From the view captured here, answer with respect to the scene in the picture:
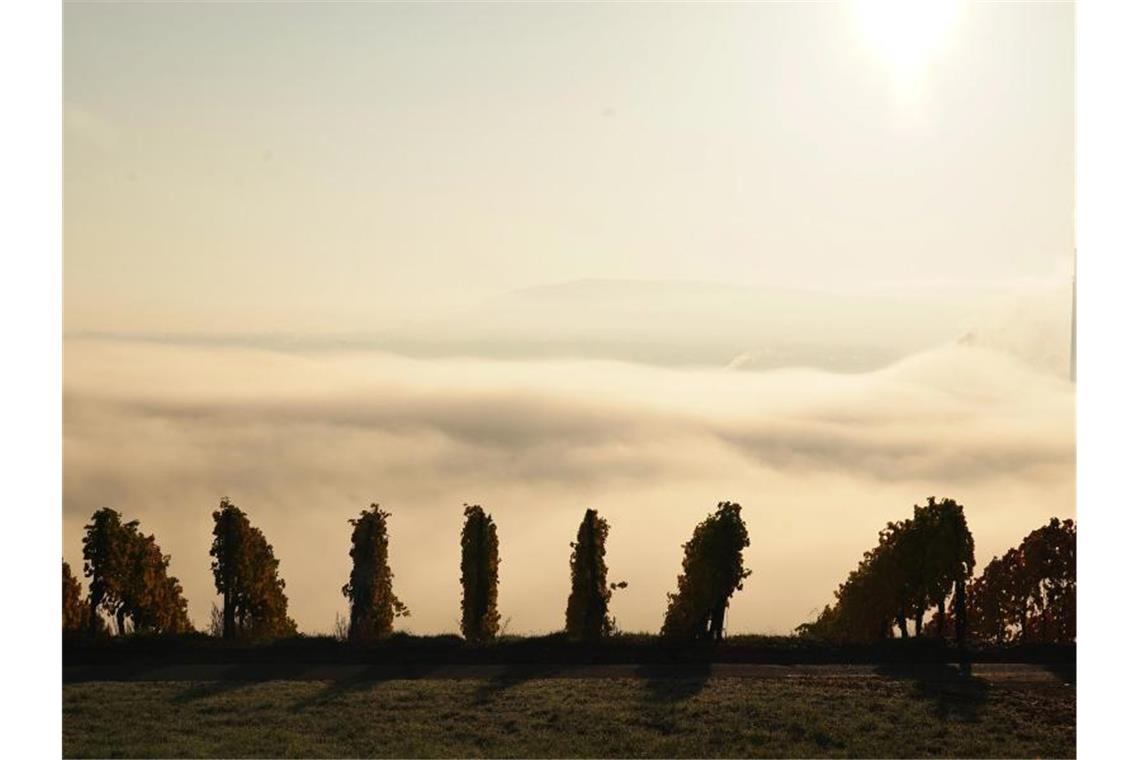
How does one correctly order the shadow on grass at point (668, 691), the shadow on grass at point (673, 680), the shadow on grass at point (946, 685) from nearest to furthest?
the shadow on grass at point (668, 691) < the shadow on grass at point (946, 685) < the shadow on grass at point (673, 680)

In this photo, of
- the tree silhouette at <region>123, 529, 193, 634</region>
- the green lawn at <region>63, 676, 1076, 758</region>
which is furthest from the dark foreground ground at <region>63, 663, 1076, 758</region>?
the tree silhouette at <region>123, 529, 193, 634</region>

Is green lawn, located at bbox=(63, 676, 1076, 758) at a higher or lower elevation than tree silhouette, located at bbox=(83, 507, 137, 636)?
lower

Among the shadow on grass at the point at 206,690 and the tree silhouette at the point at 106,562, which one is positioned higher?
the tree silhouette at the point at 106,562

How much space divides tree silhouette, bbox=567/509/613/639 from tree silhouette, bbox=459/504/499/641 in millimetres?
1117

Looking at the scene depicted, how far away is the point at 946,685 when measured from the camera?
18734mm

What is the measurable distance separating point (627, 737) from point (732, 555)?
11.3ft

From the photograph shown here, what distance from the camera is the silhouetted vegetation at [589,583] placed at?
19906mm

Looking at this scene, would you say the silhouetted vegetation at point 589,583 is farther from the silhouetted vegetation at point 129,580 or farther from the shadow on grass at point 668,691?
the silhouetted vegetation at point 129,580

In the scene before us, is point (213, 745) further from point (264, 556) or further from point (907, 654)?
point (907, 654)

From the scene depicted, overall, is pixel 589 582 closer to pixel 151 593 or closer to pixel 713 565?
pixel 713 565

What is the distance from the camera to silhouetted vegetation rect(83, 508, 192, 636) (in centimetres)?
2000

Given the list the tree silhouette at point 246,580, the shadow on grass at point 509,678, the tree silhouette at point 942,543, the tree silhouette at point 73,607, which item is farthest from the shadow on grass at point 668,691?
→ the tree silhouette at point 73,607

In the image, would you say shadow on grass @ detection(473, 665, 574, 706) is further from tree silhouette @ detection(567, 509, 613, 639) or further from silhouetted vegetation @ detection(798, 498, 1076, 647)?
silhouetted vegetation @ detection(798, 498, 1076, 647)
